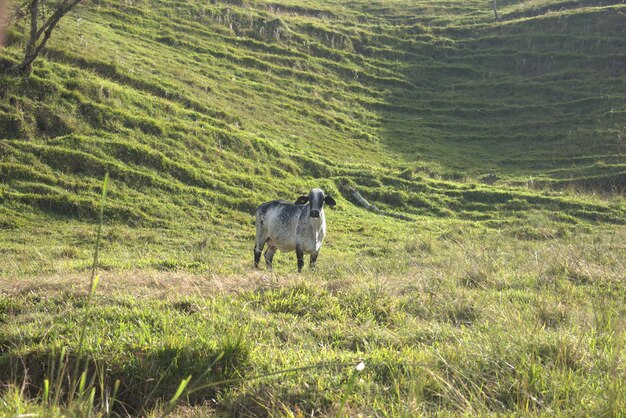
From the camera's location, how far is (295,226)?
534 inches

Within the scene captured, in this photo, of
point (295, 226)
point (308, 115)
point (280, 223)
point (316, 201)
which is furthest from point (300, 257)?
point (308, 115)

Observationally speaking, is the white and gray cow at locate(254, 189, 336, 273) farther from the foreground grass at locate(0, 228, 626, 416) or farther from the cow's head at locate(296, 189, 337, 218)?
the foreground grass at locate(0, 228, 626, 416)

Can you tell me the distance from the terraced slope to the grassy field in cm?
16

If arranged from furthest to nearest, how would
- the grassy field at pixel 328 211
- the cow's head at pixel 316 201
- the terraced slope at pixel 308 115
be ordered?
1. the terraced slope at pixel 308 115
2. the cow's head at pixel 316 201
3. the grassy field at pixel 328 211

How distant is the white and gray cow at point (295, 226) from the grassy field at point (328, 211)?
0.72 meters

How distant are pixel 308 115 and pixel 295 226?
24.1m

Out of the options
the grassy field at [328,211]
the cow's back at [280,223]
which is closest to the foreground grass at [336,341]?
the grassy field at [328,211]

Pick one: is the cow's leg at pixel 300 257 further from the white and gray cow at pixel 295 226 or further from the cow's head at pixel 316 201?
the cow's head at pixel 316 201

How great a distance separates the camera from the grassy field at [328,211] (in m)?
A: 4.69

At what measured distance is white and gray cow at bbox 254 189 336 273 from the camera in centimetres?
1318

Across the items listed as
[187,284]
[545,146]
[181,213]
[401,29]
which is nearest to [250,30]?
[401,29]

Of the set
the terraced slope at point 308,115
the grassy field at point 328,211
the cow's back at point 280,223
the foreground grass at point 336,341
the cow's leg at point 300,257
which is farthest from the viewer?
the terraced slope at point 308,115

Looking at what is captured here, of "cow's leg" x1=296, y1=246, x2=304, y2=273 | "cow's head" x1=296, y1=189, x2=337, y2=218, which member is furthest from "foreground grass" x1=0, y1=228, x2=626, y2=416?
"cow's leg" x1=296, y1=246, x2=304, y2=273

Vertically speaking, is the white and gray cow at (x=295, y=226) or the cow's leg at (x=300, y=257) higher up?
the white and gray cow at (x=295, y=226)
